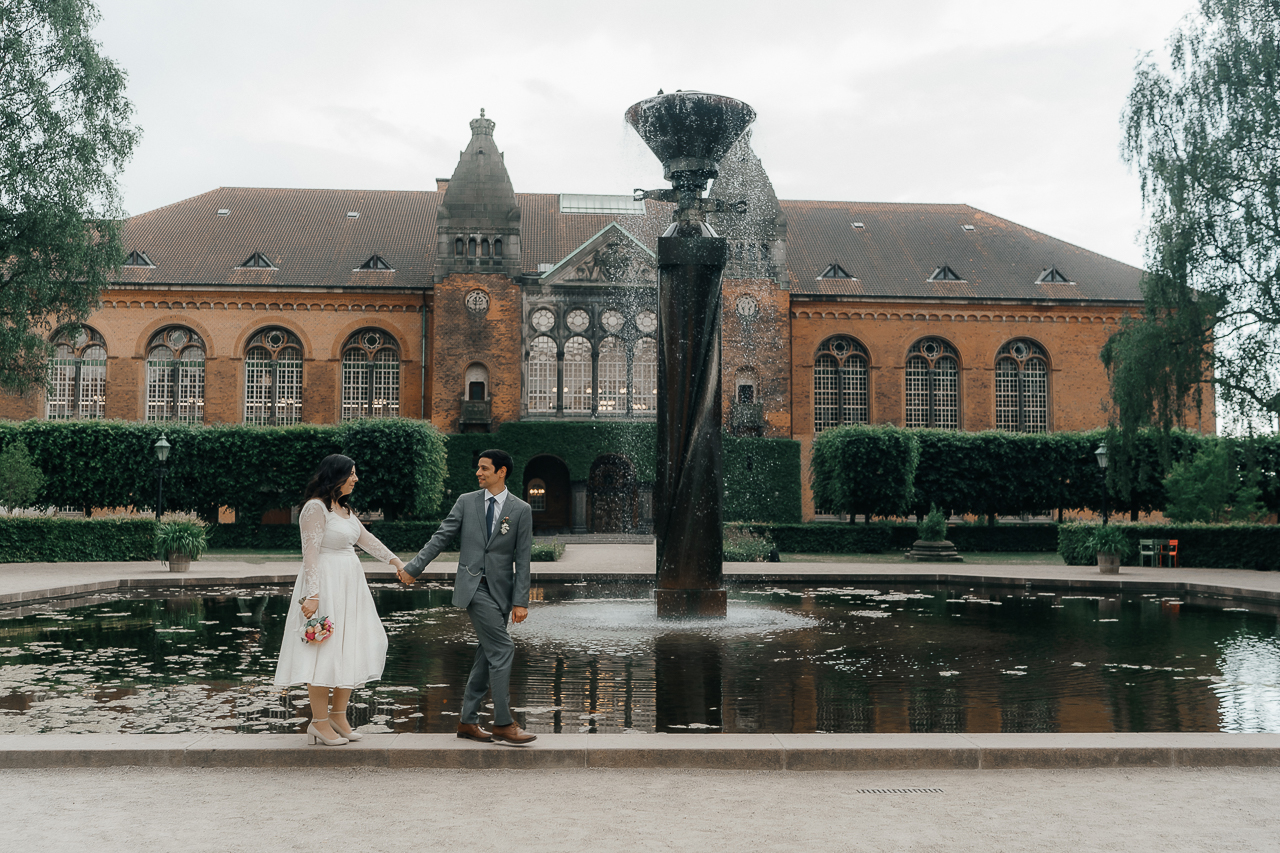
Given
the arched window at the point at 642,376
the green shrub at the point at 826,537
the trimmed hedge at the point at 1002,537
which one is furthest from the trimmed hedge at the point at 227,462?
the trimmed hedge at the point at 1002,537

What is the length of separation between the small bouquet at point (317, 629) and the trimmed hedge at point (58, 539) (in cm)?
1987

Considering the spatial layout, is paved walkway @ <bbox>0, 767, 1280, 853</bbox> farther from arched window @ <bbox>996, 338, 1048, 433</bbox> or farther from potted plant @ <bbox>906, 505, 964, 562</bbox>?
arched window @ <bbox>996, 338, 1048, 433</bbox>

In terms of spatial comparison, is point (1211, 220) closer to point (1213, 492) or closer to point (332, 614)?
point (1213, 492)

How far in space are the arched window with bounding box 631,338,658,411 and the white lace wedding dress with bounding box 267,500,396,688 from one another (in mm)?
32669

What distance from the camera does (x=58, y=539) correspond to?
22.7 meters

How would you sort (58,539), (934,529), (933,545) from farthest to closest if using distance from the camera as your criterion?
(934,529) < (933,545) < (58,539)

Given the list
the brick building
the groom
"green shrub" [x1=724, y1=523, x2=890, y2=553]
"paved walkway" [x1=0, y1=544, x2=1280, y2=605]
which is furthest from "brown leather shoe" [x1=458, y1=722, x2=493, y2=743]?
the brick building

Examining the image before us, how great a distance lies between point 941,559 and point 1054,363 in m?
17.5

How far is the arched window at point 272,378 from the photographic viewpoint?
39.5 metres

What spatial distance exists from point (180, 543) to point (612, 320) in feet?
68.7

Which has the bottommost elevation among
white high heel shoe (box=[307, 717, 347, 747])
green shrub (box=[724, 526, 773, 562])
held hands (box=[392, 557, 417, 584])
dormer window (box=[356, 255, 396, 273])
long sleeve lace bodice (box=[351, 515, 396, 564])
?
green shrub (box=[724, 526, 773, 562])

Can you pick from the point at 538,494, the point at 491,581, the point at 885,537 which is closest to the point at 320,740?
the point at 491,581

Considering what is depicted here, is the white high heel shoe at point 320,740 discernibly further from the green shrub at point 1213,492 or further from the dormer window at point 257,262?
the dormer window at point 257,262

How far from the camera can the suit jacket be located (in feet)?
19.3
